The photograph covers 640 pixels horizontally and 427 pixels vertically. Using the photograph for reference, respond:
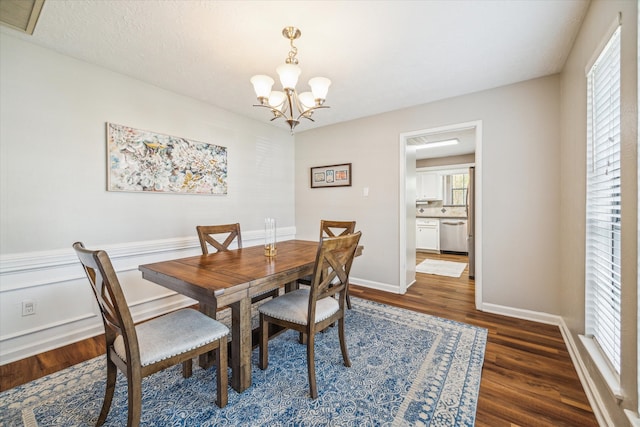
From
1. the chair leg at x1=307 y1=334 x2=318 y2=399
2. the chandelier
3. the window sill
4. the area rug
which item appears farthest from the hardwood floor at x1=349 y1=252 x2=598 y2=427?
the chandelier

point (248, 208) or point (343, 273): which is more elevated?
point (248, 208)

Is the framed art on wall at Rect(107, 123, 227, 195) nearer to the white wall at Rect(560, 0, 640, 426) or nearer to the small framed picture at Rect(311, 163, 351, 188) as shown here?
the small framed picture at Rect(311, 163, 351, 188)

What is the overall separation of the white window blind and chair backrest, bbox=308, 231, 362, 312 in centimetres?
140

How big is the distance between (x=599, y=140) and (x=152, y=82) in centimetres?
368

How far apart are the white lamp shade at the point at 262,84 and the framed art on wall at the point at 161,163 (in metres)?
1.51

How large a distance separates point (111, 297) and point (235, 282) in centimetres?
54

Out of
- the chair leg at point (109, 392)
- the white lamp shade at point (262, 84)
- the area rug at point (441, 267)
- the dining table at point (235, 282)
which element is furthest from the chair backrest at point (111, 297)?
the area rug at point (441, 267)

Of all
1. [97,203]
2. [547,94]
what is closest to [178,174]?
[97,203]

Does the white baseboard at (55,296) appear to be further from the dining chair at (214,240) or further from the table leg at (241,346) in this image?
the table leg at (241,346)

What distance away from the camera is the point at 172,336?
1.37m

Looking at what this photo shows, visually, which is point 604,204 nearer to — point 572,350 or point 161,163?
point 572,350

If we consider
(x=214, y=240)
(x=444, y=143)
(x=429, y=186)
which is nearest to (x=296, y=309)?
(x=214, y=240)

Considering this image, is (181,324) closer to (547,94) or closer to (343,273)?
(343,273)

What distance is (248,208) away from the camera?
12.2ft
